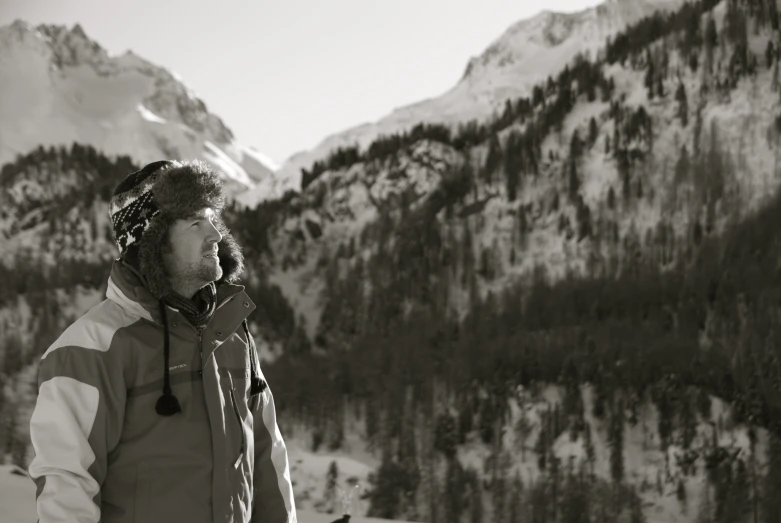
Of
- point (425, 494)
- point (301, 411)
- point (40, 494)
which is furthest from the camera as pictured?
point (301, 411)

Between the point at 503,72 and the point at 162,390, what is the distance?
158254 millimetres

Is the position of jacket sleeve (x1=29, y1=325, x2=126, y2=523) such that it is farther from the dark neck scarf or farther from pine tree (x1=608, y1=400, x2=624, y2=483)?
pine tree (x1=608, y1=400, x2=624, y2=483)

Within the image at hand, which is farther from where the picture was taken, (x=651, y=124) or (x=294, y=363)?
(x=651, y=124)

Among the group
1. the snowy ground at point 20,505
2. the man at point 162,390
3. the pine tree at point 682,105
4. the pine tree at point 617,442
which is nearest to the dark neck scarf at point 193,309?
the man at point 162,390

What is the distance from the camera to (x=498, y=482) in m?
57.5

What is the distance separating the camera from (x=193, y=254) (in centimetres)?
306

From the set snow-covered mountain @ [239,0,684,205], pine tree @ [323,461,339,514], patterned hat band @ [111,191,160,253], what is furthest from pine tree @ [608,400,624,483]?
snow-covered mountain @ [239,0,684,205]

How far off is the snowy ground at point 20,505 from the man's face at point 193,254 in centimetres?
923

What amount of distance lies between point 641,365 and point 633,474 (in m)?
15.6

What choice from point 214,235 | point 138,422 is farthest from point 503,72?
point 138,422

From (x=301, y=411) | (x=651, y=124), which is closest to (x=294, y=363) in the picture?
(x=301, y=411)

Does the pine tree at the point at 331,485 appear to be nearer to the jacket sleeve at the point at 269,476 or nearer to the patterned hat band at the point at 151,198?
the jacket sleeve at the point at 269,476

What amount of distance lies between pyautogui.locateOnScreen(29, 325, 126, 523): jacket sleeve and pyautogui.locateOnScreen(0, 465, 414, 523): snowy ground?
9.41 meters

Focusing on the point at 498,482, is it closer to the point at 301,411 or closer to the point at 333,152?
the point at 301,411
